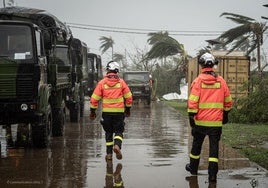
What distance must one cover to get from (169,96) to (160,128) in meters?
24.3

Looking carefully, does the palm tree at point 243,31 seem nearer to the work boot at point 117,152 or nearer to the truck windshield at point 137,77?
the work boot at point 117,152

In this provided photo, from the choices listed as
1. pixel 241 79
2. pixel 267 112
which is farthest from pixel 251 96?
pixel 241 79

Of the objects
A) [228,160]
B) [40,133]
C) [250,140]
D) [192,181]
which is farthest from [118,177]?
→ [250,140]

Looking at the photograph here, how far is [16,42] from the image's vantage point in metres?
10.3

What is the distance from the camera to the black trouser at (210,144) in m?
7.28

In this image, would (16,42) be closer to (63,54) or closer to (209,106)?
(209,106)

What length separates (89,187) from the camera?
700cm

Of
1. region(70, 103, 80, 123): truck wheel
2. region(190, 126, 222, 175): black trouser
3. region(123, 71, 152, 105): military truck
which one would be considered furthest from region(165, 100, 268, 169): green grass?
region(123, 71, 152, 105): military truck

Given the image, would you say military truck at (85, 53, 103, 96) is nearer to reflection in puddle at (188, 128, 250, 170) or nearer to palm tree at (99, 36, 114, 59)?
reflection in puddle at (188, 128, 250, 170)

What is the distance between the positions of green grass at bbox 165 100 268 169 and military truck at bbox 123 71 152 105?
41.0 feet

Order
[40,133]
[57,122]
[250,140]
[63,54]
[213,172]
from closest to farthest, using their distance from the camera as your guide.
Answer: [213,172] < [40,133] < [250,140] < [57,122] < [63,54]

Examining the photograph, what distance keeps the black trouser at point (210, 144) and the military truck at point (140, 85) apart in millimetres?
20991

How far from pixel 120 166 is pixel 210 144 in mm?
1900

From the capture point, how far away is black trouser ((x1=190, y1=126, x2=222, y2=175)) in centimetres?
728
